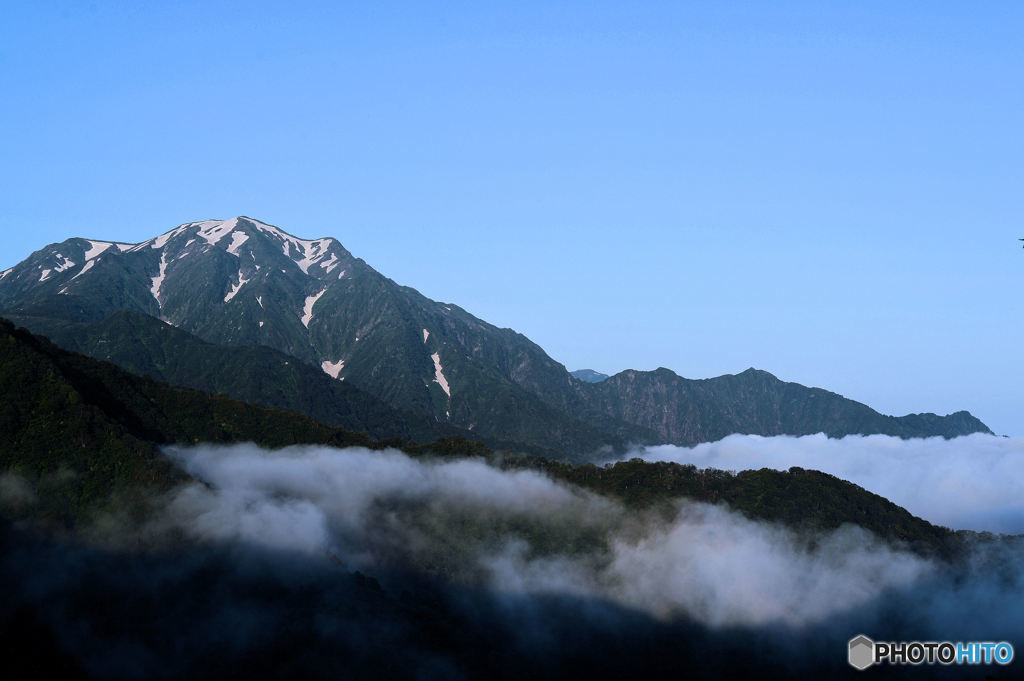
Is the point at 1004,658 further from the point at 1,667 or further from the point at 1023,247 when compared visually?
the point at 1,667

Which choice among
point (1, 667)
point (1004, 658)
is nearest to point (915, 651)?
point (1004, 658)

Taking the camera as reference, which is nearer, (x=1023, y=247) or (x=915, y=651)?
(x=915, y=651)

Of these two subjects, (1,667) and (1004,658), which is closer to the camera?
(1004,658)

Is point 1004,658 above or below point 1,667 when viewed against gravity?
above

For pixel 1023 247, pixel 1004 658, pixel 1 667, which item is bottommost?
pixel 1 667

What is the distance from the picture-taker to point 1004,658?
134 m

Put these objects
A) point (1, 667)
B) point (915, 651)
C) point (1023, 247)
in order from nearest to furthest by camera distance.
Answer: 1. point (915, 651)
2. point (1023, 247)
3. point (1, 667)

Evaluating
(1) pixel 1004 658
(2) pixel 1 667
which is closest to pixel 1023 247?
(1) pixel 1004 658

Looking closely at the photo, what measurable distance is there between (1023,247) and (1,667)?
219722 millimetres

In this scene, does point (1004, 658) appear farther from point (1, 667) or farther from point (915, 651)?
point (1, 667)

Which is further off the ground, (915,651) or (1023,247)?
(1023,247)

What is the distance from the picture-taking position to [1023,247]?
500ft

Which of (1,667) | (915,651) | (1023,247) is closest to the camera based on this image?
(915,651)

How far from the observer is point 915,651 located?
130m
